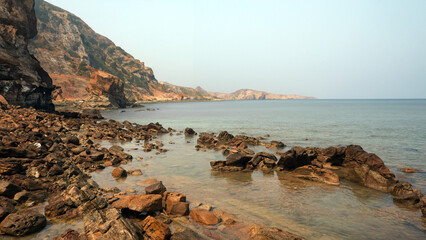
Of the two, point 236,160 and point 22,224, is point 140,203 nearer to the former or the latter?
point 22,224

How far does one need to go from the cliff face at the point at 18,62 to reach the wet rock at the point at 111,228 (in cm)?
4884

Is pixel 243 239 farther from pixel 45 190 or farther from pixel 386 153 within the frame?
pixel 386 153

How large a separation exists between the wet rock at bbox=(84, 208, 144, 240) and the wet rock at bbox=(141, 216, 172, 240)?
25cm

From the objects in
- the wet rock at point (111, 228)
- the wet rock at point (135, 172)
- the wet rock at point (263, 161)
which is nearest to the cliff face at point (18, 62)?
the wet rock at point (135, 172)

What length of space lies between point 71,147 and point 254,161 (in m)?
15.7

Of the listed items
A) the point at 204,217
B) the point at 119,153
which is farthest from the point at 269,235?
the point at 119,153

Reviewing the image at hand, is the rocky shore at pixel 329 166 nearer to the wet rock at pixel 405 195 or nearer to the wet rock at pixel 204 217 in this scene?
the wet rock at pixel 405 195

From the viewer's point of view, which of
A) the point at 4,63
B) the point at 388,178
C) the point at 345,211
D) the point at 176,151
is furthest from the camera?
the point at 4,63

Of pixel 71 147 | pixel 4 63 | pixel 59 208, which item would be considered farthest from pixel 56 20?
pixel 59 208

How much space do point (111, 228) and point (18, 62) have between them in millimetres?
53213

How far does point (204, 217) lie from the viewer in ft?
32.5

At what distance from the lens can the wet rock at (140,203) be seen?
9.81 meters

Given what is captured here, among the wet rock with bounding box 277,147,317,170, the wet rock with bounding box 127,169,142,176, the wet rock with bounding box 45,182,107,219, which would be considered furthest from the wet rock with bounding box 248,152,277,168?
the wet rock with bounding box 45,182,107,219

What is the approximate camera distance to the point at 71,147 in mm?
20688
